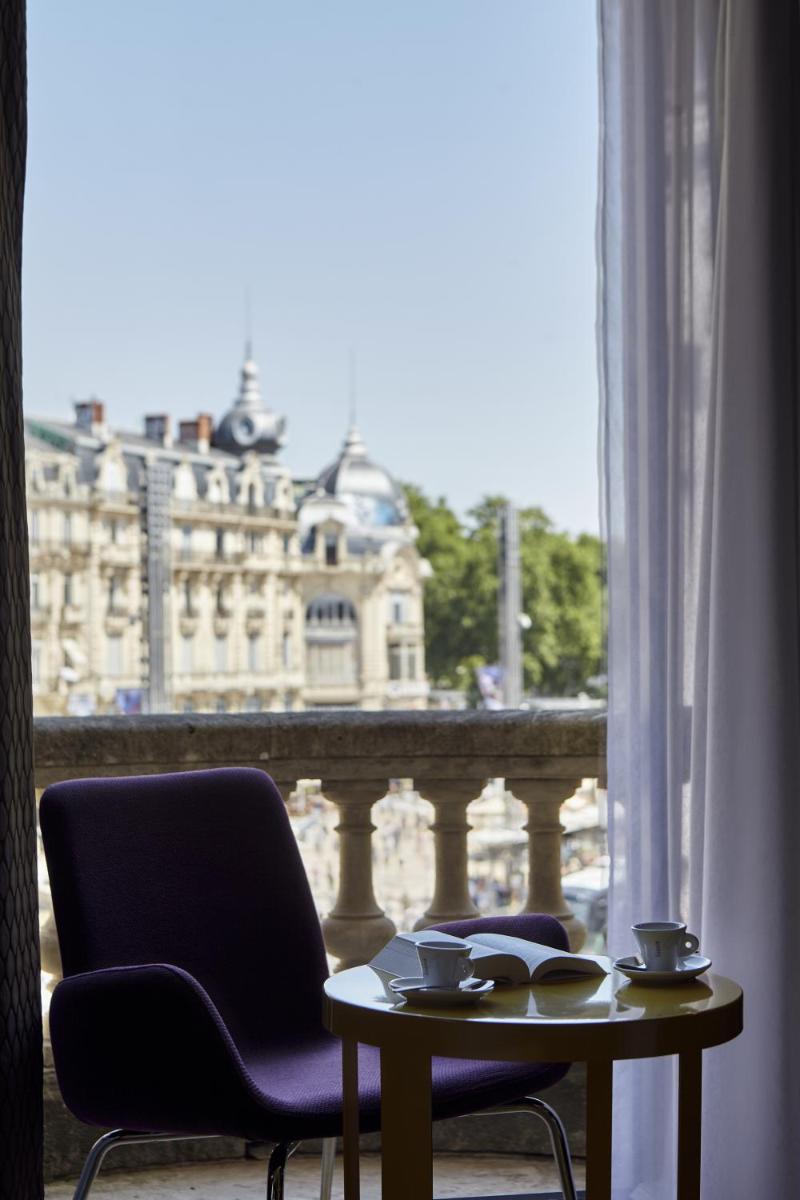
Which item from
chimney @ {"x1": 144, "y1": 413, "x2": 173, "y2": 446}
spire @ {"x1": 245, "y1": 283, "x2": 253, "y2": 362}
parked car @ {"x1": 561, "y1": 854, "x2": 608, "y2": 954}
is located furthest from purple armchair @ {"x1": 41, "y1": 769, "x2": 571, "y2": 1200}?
chimney @ {"x1": 144, "y1": 413, "x2": 173, "y2": 446}

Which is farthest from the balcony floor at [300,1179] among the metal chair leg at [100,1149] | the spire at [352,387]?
the spire at [352,387]

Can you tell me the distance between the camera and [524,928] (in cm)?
193

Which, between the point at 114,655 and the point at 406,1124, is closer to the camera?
the point at 406,1124

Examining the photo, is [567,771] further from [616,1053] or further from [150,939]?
[616,1053]

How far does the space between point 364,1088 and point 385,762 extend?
0.77 metres

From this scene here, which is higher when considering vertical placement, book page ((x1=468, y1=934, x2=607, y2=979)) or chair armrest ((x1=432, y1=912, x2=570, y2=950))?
book page ((x1=468, y1=934, x2=607, y2=979))

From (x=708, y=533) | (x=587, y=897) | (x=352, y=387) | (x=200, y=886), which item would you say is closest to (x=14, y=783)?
(x=200, y=886)

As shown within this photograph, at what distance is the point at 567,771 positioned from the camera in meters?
2.43

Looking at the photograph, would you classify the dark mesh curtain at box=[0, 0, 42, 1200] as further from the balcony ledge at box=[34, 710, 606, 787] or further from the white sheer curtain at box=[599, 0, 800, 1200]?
the white sheer curtain at box=[599, 0, 800, 1200]

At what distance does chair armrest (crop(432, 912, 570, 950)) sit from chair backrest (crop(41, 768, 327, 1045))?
0.82ft

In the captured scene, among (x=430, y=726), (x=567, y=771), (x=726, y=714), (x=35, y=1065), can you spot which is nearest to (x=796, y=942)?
(x=726, y=714)

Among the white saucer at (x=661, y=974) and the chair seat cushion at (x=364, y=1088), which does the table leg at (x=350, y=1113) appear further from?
Result: the white saucer at (x=661, y=974)

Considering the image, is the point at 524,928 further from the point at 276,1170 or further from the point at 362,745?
the point at 362,745

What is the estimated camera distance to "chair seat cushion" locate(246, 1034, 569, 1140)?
165cm
